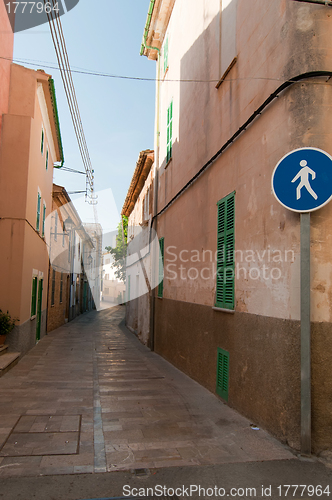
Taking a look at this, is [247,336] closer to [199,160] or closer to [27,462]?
[27,462]

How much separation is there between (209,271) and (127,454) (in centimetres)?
377

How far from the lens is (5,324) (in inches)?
375

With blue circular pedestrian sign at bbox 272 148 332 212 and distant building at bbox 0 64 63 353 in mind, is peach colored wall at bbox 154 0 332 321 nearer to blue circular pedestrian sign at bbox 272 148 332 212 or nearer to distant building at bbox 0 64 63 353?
blue circular pedestrian sign at bbox 272 148 332 212

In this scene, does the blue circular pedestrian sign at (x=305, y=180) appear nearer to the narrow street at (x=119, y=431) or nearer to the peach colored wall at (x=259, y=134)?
the peach colored wall at (x=259, y=134)

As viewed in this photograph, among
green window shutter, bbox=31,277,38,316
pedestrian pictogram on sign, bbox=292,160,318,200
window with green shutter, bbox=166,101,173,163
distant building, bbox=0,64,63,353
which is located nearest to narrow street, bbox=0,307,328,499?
distant building, bbox=0,64,63,353

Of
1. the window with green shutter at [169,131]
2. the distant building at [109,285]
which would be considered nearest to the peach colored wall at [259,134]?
the window with green shutter at [169,131]

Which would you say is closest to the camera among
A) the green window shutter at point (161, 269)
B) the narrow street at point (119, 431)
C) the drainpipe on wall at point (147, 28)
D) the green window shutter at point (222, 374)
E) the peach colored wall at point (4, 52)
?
the narrow street at point (119, 431)

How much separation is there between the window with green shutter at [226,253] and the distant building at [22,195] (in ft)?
19.0

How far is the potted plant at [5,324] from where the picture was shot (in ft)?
31.2

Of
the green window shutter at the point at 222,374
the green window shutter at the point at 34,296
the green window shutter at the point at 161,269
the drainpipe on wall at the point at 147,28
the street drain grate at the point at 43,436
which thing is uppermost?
the drainpipe on wall at the point at 147,28

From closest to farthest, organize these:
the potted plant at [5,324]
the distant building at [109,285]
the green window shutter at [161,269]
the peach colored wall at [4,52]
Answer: the potted plant at [5,324]
the peach colored wall at [4,52]
the green window shutter at [161,269]
the distant building at [109,285]

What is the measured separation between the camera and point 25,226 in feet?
34.2

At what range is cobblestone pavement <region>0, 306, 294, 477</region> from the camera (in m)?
3.99

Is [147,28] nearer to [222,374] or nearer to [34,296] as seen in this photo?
[34,296]
